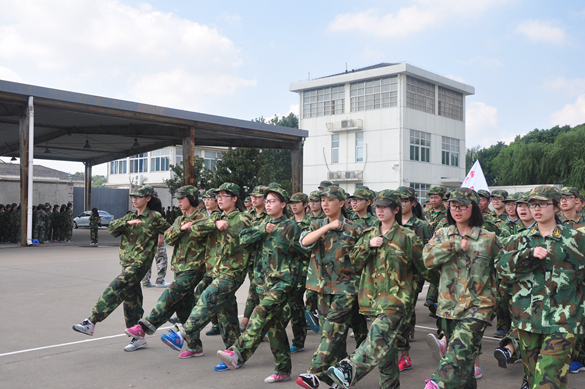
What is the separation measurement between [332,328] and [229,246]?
5.90 feet

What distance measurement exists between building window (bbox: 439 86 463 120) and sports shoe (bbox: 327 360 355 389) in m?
46.9

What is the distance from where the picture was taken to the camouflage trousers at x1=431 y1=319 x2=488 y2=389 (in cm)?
414

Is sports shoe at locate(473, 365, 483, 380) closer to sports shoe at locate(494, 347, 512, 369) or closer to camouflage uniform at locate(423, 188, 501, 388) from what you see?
sports shoe at locate(494, 347, 512, 369)

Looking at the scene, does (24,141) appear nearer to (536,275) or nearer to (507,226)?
(507,226)

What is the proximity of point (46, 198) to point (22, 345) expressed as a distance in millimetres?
32483

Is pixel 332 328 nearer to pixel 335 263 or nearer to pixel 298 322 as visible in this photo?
pixel 335 263


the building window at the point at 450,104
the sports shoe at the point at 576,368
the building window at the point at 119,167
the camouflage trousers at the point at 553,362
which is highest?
the building window at the point at 450,104

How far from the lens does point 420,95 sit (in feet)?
152

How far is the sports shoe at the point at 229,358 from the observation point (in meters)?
5.34

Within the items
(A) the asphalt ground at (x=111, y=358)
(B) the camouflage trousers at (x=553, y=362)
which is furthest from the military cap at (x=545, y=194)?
(A) the asphalt ground at (x=111, y=358)

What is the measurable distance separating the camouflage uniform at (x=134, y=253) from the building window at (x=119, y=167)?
6209cm

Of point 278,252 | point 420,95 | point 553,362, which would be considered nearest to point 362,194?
point 278,252

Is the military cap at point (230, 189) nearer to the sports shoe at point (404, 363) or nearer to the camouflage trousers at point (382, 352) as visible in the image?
the camouflage trousers at point (382, 352)

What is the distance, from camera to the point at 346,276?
511cm
